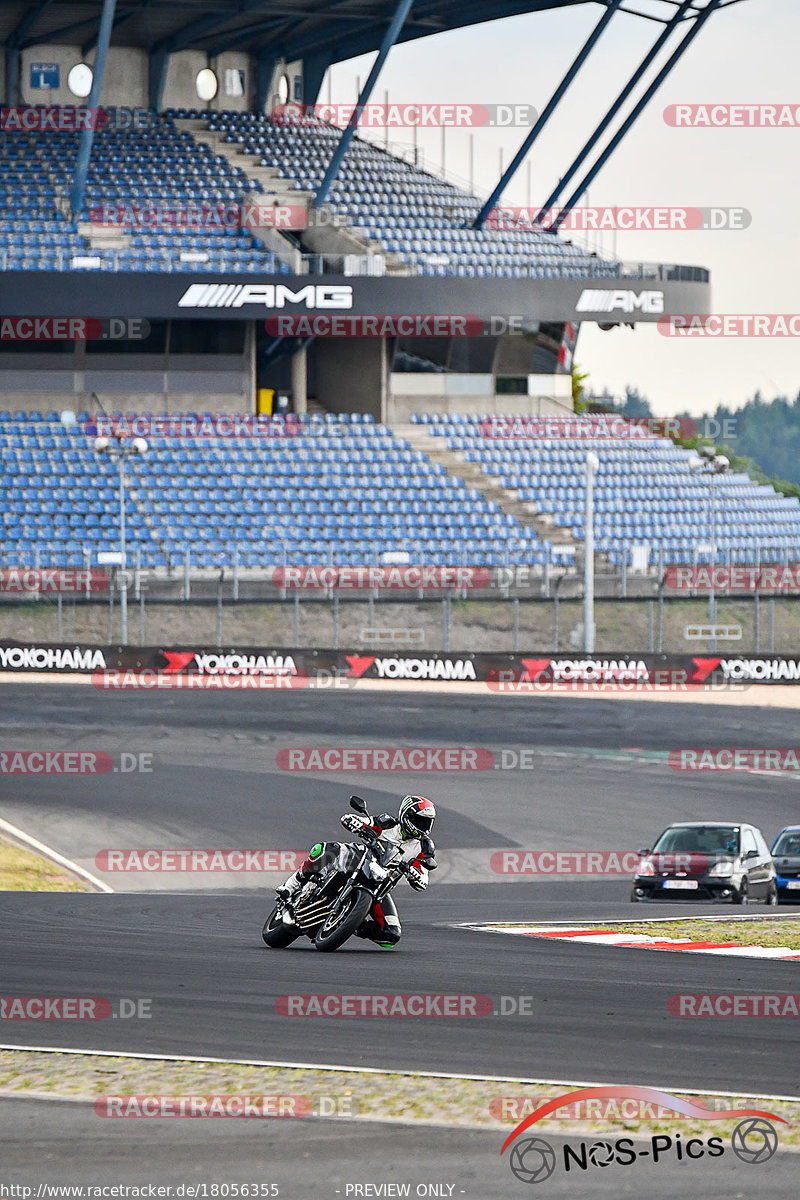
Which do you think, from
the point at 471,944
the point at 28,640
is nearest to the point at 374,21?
the point at 28,640

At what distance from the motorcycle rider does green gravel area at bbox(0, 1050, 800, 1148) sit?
115 inches

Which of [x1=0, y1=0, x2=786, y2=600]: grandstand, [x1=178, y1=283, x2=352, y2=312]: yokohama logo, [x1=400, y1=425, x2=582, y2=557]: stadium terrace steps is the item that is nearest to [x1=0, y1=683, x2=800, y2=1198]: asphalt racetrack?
[x1=0, y1=0, x2=786, y2=600]: grandstand

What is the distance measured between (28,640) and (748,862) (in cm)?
2116

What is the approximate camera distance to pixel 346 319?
150ft

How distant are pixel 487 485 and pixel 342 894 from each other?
109ft

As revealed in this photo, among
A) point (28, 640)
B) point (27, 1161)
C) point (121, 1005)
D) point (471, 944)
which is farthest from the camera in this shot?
point (28, 640)

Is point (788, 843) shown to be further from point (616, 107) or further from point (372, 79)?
point (616, 107)

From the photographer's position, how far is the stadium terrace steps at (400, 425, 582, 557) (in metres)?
42.3

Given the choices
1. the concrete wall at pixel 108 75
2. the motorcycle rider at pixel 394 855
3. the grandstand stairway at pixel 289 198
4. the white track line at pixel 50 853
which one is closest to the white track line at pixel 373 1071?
the motorcycle rider at pixel 394 855

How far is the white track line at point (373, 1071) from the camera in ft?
24.5

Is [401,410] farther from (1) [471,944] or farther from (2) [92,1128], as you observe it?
(2) [92,1128]

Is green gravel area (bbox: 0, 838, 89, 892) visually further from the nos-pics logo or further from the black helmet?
the nos-pics logo

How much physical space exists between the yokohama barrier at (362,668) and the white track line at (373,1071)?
26252mm

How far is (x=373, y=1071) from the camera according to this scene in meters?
7.91
